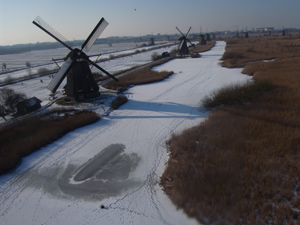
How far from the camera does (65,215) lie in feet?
21.0

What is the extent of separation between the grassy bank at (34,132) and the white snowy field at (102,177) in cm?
43

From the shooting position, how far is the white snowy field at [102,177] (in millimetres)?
6344

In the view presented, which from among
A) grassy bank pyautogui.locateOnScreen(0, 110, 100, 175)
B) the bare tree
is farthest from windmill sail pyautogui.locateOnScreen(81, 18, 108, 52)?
the bare tree

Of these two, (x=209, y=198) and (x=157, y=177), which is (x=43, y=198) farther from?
(x=209, y=198)

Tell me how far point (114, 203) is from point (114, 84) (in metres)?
18.4

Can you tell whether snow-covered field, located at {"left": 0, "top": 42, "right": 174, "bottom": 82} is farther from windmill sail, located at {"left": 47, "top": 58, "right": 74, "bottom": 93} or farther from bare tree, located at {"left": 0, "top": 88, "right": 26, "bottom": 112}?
bare tree, located at {"left": 0, "top": 88, "right": 26, "bottom": 112}

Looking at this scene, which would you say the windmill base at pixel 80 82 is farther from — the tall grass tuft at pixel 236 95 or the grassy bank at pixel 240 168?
the grassy bank at pixel 240 168

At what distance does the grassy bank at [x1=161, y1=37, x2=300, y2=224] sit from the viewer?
5742 mm

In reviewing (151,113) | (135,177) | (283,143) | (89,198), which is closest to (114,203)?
(89,198)

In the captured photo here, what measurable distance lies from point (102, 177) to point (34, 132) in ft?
21.5

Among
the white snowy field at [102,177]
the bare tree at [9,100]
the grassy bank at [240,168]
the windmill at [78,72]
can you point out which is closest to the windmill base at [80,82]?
the windmill at [78,72]

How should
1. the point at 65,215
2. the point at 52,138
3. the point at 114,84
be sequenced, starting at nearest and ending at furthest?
1. the point at 65,215
2. the point at 52,138
3. the point at 114,84

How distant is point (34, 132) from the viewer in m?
12.1

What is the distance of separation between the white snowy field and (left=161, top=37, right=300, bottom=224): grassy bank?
0.73 m
